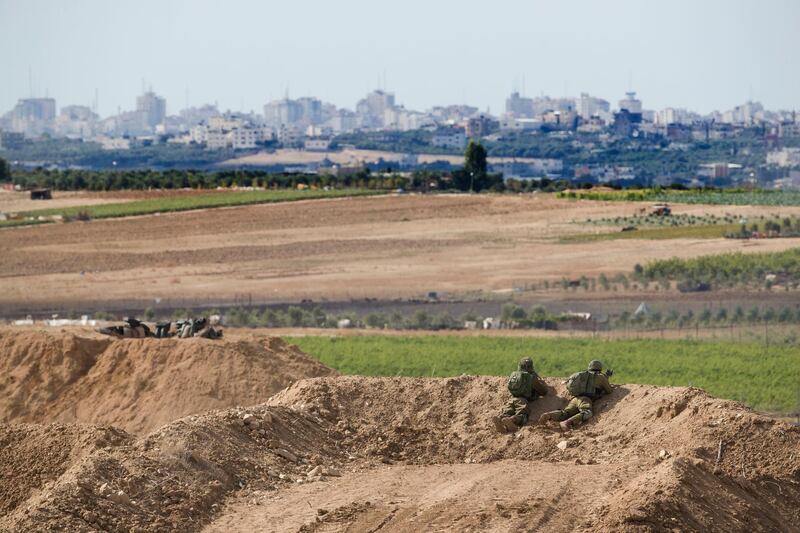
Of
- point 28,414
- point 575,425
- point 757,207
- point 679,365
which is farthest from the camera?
point 757,207

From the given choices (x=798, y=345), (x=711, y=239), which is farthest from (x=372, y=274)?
(x=798, y=345)

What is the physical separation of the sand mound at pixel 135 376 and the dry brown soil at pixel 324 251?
1115 inches

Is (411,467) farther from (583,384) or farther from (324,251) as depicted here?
(324,251)

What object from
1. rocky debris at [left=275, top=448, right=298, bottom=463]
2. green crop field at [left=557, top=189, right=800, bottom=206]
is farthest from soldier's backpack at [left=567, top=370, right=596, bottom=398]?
green crop field at [left=557, top=189, right=800, bottom=206]

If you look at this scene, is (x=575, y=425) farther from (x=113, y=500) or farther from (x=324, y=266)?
(x=324, y=266)

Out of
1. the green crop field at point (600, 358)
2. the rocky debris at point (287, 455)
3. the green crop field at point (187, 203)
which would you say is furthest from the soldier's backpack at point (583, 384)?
the green crop field at point (187, 203)

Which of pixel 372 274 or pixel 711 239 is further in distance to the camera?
pixel 711 239

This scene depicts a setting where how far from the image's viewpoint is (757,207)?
101188 mm

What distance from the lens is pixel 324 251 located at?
81.3 meters

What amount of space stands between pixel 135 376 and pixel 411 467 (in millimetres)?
11918

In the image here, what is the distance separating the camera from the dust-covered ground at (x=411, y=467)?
1875 centimetres

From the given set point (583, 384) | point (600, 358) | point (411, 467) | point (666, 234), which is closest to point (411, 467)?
point (411, 467)

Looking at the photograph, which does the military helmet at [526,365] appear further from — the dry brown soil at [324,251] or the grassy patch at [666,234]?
the grassy patch at [666,234]

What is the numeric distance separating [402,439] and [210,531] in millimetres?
4898
